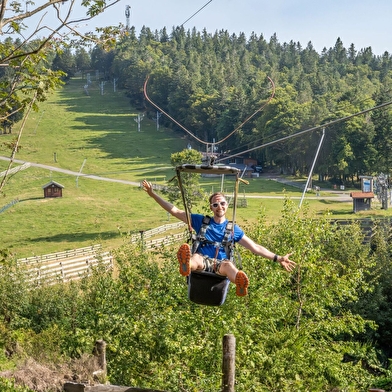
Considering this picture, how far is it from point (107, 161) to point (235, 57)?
7694 centimetres

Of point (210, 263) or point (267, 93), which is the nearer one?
point (210, 263)

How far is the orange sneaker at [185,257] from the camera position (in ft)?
27.5

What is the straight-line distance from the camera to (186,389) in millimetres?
13086

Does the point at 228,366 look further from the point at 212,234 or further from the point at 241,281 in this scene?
the point at 212,234

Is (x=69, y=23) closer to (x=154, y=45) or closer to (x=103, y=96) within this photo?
(x=103, y=96)


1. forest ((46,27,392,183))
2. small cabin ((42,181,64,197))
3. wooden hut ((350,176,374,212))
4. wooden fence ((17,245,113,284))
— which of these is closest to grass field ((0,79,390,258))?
small cabin ((42,181,64,197))

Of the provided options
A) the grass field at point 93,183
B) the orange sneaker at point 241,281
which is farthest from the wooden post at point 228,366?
the grass field at point 93,183

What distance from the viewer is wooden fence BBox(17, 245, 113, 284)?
31016 millimetres

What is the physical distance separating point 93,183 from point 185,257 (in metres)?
68.6

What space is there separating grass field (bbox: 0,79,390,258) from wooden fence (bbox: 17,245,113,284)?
67.1 inches

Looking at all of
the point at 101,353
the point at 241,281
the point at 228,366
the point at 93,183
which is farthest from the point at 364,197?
the point at 241,281


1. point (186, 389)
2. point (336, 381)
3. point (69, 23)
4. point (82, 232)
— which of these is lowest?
point (82, 232)

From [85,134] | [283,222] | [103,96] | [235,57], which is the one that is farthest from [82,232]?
[235,57]

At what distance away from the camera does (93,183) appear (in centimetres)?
7575
